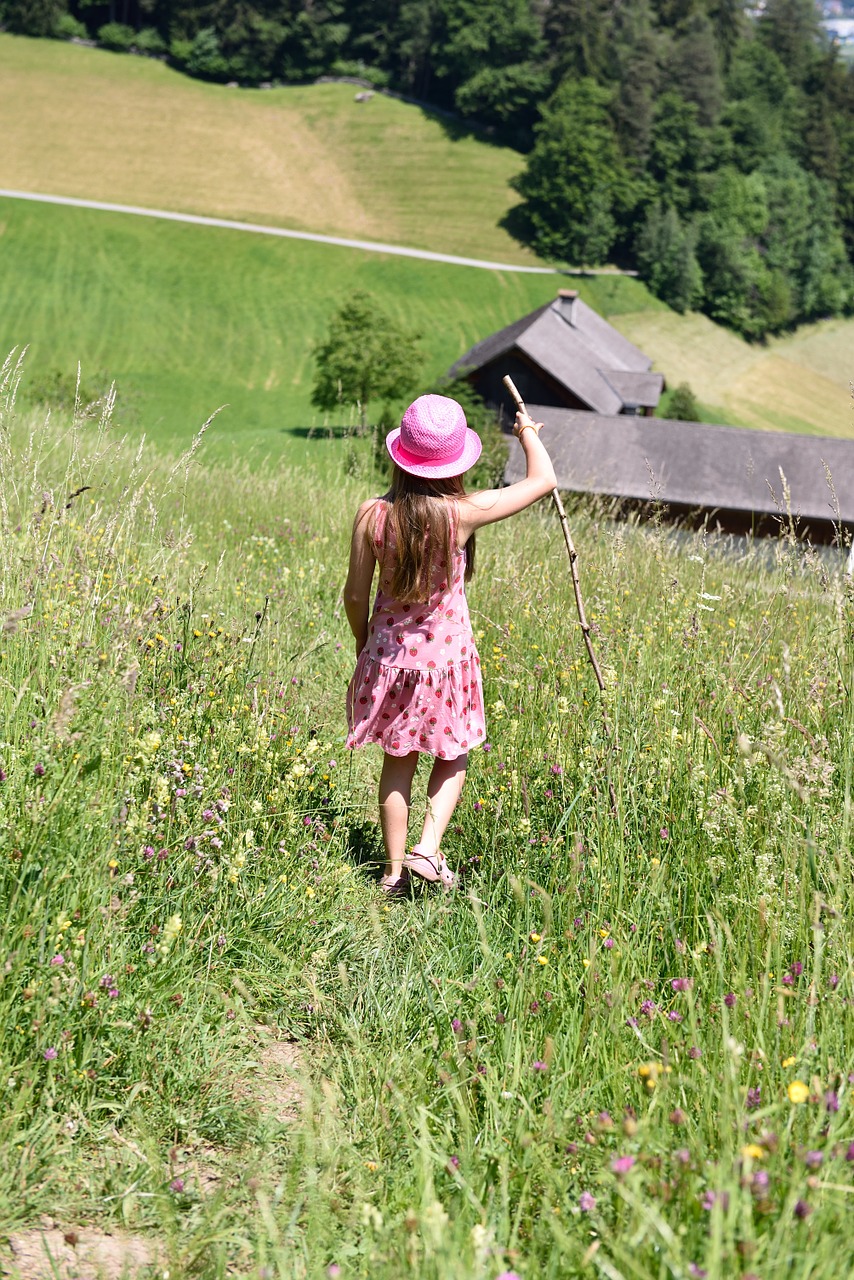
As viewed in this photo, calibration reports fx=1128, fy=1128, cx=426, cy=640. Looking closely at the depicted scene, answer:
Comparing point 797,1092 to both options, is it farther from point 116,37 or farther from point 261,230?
point 116,37

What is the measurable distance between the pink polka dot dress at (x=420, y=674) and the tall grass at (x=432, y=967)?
24cm

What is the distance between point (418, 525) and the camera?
3.88 meters

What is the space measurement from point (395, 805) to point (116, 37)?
90.0 metres

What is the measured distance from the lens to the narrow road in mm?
57469

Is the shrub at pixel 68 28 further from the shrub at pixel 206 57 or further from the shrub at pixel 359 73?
the shrub at pixel 359 73

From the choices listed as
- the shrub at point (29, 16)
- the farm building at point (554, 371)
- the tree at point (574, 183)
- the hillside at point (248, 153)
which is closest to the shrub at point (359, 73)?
the hillside at point (248, 153)

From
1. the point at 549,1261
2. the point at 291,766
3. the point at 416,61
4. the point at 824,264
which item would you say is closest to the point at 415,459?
the point at 291,766

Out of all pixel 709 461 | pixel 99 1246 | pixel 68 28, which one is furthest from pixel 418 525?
pixel 68 28

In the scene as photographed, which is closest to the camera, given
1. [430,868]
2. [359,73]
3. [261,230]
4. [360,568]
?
[430,868]

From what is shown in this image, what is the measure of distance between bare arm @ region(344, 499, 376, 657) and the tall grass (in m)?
0.50

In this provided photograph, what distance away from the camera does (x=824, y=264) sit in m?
79.6

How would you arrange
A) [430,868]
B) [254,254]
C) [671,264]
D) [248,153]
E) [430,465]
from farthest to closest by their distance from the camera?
1. [248,153]
2. [671,264]
3. [254,254]
4. [430,465]
5. [430,868]

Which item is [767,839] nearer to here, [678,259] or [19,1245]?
[19,1245]

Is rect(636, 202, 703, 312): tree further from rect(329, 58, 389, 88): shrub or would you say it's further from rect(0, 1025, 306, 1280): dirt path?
rect(0, 1025, 306, 1280): dirt path
